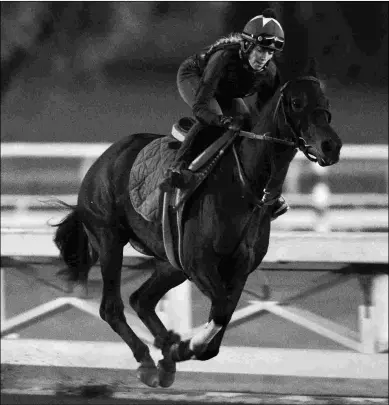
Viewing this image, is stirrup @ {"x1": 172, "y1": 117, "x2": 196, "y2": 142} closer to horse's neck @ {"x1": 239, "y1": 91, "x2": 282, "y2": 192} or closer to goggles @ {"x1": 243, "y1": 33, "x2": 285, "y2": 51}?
horse's neck @ {"x1": 239, "y1": 91, "x2": 282, "y2": 192}

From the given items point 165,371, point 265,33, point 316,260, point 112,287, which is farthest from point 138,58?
point 265,33

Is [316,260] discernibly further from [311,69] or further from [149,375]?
[311,69]

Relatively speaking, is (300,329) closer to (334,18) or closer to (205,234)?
(334,18)

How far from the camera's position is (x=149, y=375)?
3895mm

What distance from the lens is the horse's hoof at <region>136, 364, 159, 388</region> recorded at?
388 cm

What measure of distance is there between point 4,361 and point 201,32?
4616 millimetres

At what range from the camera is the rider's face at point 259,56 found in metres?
3.38

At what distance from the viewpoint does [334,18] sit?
966 centimetres

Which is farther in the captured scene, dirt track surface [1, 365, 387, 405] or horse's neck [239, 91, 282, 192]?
dirt track surface [1, 365, 387, 405]

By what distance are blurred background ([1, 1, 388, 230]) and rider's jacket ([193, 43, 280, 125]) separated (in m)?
5.35

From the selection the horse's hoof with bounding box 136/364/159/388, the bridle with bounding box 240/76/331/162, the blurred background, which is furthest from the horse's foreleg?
the blurred background

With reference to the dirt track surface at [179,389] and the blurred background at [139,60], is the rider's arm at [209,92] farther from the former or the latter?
the blurred background at [139,60]

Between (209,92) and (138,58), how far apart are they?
20.5 ft

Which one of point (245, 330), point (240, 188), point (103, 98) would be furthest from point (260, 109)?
point (103, 98)
